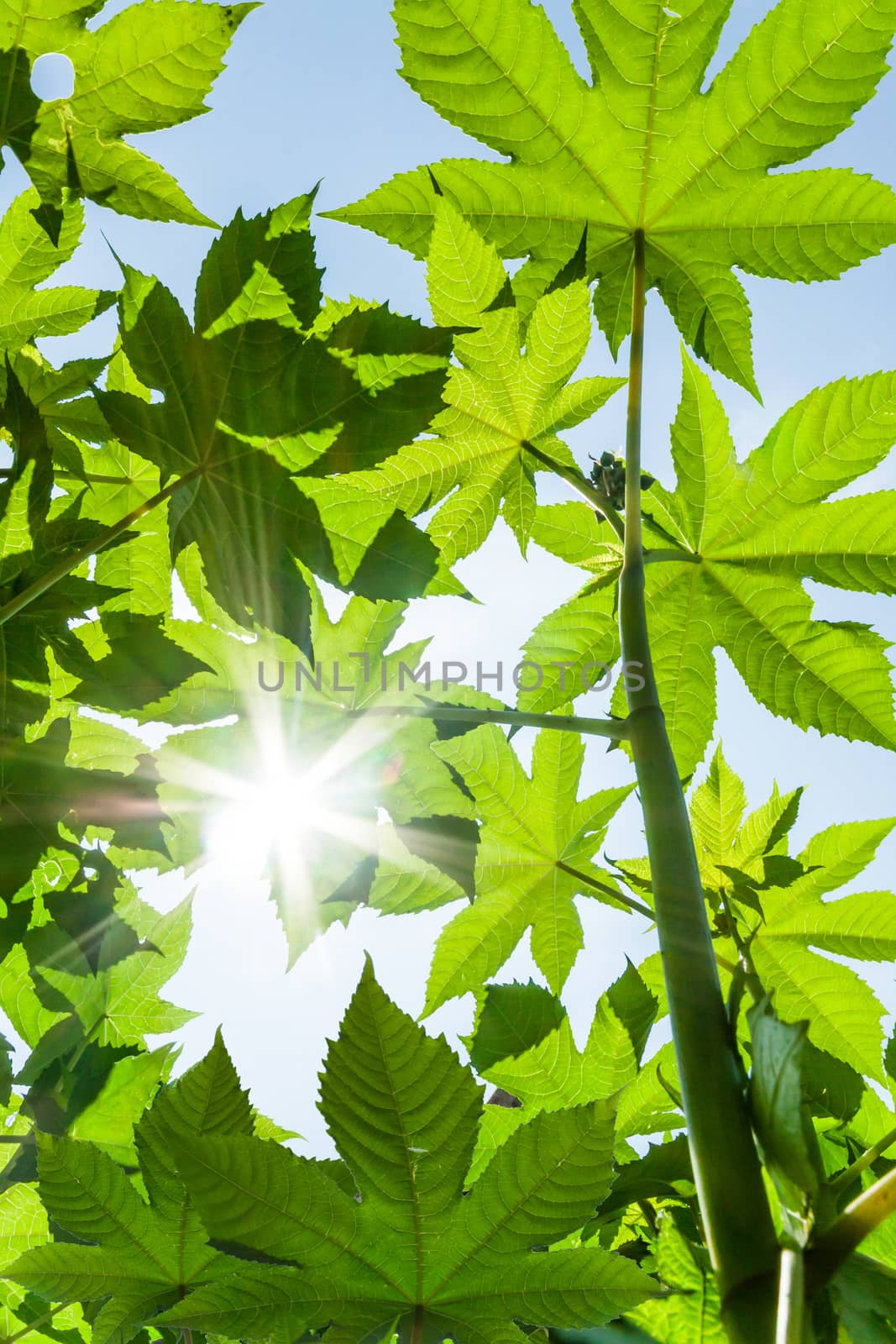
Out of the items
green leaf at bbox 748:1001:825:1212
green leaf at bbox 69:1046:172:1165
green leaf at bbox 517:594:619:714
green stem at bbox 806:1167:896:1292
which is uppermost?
green leaf at bbox 517:594:619:714

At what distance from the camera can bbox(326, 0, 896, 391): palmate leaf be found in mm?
1378

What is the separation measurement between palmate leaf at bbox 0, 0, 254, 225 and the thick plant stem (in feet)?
3.46

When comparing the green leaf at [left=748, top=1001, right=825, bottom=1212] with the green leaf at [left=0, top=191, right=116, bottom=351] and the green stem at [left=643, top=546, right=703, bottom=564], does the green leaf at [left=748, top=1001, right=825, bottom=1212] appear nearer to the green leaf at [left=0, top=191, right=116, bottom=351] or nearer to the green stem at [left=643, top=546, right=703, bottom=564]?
the green stem at [left=643, top=546, right=703, bottom=564]

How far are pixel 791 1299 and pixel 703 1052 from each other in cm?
17

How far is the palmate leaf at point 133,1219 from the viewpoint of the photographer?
110 cm

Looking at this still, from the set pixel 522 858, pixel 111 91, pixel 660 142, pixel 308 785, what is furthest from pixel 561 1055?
pixel 111 91

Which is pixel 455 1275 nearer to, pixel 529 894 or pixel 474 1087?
pixel 474 1087

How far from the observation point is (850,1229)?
0.60 m

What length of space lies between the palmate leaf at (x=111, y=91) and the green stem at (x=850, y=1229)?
1.48m

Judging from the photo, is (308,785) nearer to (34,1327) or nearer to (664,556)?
(664,556)

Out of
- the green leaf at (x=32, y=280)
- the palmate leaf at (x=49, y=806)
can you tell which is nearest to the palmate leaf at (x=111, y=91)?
the green leaf at (x=32, y=280)

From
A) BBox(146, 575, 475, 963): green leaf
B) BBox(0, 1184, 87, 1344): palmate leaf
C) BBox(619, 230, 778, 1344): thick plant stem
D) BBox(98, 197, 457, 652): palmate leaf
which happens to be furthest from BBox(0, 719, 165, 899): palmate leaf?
BBox(619, 230, 778, 1344): thick plant stem

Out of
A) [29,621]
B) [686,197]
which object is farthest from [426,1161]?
[686,197]

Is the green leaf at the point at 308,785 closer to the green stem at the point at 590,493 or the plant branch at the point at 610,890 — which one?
the plant branch at the point at 610,890
